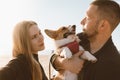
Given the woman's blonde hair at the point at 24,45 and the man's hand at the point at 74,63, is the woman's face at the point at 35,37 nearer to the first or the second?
the woman's blonde hair at the point at 24,45

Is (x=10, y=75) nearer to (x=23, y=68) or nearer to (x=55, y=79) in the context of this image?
(x=23, y=68)

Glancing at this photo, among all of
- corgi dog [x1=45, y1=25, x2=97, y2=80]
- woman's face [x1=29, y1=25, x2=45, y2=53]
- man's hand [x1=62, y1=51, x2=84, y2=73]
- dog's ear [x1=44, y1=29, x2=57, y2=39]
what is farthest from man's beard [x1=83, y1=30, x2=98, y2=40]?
woman's face [x1=29, y1=25, x2=45, y2=53]

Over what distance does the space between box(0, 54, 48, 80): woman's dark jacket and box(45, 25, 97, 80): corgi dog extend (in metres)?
0.54

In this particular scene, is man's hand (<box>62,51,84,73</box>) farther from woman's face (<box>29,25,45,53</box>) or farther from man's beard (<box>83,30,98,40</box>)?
woman's face (<box>29,25,45,53</box>)

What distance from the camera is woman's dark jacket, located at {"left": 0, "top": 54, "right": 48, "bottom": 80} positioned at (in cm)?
520

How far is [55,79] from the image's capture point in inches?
239

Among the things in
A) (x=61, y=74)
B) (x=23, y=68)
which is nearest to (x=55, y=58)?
(x=61, y=74)

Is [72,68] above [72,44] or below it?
below

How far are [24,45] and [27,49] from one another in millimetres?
67

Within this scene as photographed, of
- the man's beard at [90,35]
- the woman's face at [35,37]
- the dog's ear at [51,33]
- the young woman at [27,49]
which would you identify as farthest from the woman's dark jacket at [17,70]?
the man's beard at [90,35]

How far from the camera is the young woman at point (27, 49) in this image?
5.51 meters

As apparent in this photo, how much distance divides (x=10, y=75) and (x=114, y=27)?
170cm

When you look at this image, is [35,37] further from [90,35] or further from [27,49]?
[90,35]

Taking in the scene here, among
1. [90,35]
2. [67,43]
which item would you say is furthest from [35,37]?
[90,35]
